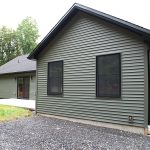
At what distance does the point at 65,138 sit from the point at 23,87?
605 inches

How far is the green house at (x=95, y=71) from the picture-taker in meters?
8.82

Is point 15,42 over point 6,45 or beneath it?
over

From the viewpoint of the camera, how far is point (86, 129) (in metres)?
9.39

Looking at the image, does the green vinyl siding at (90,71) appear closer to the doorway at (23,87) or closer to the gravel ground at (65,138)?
the gravel ground at (65,138)

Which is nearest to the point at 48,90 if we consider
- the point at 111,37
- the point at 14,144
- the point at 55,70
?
the point at 55,70

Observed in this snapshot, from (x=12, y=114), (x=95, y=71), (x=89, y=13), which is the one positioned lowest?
(x=12, y=114)

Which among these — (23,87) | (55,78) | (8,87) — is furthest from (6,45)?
(55,78)

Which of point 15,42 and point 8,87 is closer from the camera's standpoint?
point 8,87

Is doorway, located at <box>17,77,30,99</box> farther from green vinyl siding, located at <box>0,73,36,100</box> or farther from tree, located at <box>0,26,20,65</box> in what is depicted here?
tree, located at <box>0,26,20,65</box>

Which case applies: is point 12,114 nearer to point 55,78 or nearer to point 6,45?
A: point 55,78

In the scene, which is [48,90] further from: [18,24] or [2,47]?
[18,24]

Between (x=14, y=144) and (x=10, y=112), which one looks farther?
(x=10, y=112)

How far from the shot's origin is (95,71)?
33.7 ft

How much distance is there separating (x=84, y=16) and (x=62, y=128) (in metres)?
4.49
